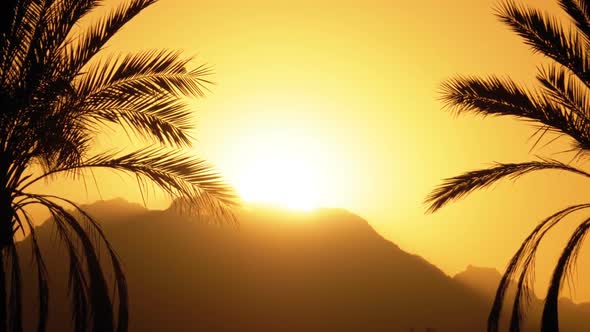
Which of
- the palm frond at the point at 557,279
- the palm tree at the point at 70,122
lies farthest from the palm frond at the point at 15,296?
the palm frond at the point at 557,279

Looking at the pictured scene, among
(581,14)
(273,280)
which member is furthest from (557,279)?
(273,280)

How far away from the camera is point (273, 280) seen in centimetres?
7875

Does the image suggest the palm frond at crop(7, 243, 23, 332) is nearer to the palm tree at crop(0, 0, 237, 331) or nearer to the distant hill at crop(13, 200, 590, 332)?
the palm tree at crop(0, 0, 237, 331)

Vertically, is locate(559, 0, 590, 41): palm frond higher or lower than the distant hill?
higher

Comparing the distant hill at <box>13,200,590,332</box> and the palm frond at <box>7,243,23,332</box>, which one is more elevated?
the palm frond at <box>7,243,23,332</box>

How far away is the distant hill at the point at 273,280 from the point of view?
74188 mm

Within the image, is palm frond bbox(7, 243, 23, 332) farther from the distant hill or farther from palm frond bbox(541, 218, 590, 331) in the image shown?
the distant hill

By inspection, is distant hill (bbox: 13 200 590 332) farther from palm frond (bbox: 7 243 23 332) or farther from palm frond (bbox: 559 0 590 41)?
palm frond (bbox: 559 0 590 41)

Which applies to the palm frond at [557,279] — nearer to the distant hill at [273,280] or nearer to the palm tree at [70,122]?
the palm tree at [70,122]

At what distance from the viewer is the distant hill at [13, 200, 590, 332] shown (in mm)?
74188

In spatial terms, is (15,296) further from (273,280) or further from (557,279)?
(273,280)

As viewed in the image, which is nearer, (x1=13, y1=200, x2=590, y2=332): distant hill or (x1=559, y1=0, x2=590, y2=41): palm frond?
(x1=559, y1=0, x2=590, y2=41): palm frond

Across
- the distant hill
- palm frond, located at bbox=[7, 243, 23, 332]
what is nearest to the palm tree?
palm frond, located at bbox=[7, 243, 23, 332]

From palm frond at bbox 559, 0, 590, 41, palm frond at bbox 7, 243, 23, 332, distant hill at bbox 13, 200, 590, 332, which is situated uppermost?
palm frond at bbox 559, 0, 590, 41
